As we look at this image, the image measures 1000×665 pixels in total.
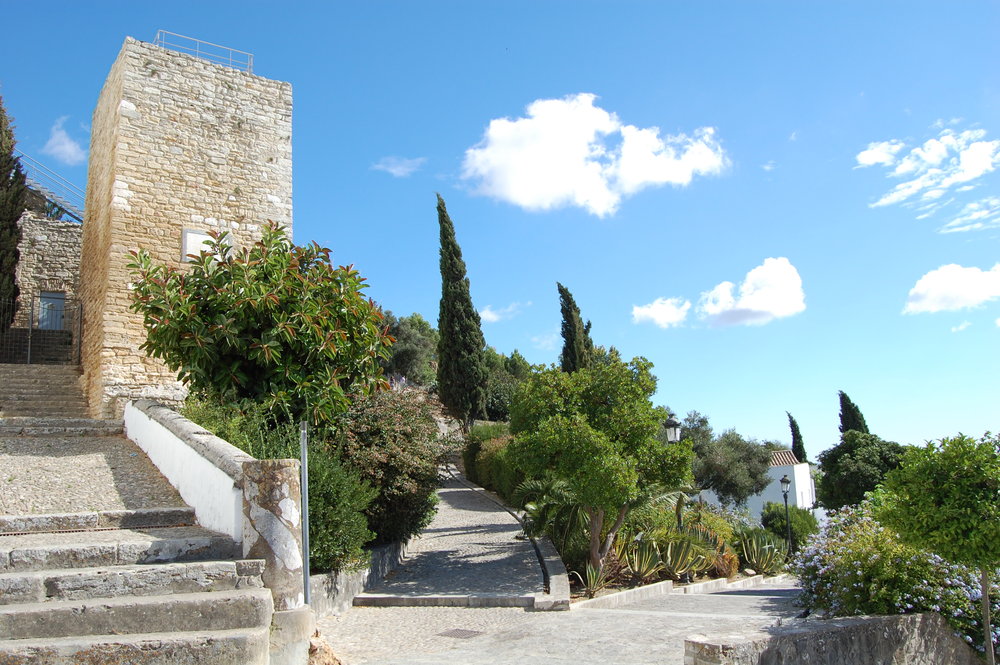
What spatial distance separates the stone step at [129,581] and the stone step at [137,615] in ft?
0.31

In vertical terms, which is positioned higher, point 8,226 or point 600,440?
point 8,226

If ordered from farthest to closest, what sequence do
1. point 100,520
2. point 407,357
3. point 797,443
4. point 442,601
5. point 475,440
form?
1. point 797,443
2. point 407,357
3. point 475,440
4. point 442,601
5. point 100,520

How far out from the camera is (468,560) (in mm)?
10906

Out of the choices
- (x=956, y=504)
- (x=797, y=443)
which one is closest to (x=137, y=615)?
(x=956, y=504)

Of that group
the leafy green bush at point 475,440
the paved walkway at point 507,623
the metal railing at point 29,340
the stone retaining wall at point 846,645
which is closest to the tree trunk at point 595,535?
the paved walkway at point 507,623

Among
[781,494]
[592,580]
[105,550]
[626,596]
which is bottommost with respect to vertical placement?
[781,494]

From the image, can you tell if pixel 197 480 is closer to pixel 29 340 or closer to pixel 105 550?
pixel 105 550

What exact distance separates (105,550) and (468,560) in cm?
675

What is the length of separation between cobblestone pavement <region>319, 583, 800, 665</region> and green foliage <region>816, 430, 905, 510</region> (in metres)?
16.5

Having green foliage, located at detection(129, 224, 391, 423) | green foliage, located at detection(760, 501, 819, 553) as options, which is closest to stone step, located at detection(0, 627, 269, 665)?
green foliage, located at detection(129, 224, 391, 423)

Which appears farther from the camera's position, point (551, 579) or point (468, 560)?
point (468, 560)

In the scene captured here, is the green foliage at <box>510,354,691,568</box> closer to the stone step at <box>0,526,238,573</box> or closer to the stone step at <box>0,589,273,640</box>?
the stone step at <box>0,526,238,573</box>

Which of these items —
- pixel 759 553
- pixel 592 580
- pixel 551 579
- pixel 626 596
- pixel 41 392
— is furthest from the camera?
pixel 759 553

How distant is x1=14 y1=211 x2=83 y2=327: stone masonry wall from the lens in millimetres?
18172
